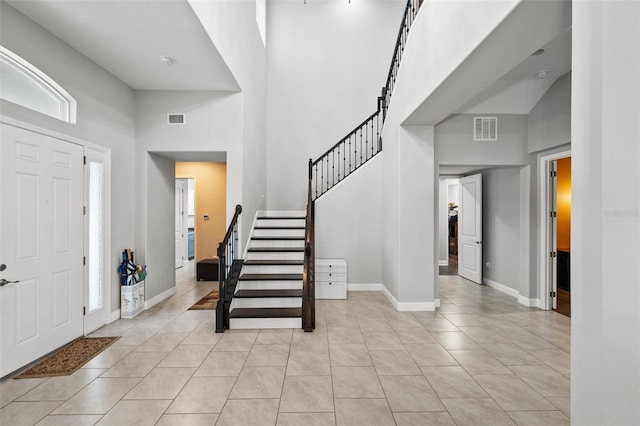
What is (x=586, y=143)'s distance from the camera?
166cm

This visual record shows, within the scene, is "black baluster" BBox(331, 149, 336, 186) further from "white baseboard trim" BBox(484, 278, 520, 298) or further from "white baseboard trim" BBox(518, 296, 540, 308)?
"white baseboard trim" BBox(518, 296, 540, 308)

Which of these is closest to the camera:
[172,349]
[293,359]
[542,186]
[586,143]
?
[586,143]

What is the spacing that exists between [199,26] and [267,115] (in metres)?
4.63

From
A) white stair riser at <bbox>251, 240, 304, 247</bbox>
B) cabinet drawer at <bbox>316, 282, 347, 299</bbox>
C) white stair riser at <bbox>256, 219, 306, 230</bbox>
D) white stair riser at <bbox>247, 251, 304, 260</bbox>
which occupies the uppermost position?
white stair riser at <bbox>256, 219, 306, 230</bbox>

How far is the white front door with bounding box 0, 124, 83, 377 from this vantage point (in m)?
3.11

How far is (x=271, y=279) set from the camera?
5.05m

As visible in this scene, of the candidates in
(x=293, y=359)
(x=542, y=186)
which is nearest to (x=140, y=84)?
(x=293, y=359)

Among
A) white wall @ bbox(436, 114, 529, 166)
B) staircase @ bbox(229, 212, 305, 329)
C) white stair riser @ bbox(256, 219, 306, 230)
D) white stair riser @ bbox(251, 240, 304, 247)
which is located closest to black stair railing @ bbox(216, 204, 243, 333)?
staircase @ bbox(229, 212, 305, 329)

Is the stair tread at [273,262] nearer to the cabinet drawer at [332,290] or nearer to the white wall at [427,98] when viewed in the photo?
the cabinet drawer at [332,290]

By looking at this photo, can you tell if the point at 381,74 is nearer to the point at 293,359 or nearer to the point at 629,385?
the point at 293,359

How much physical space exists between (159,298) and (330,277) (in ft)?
9.74

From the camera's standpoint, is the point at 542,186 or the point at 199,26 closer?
the point at 199,26

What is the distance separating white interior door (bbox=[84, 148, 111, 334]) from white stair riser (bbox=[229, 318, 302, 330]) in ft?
5.88

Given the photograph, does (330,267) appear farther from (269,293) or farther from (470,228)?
(470,228)
